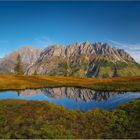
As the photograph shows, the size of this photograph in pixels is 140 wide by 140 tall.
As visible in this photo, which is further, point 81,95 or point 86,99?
point 81,95

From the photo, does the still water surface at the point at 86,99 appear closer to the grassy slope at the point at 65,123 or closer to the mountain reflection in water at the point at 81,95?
the mountain reflection in water at the point at 81,95

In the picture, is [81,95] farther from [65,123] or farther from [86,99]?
[65,123]

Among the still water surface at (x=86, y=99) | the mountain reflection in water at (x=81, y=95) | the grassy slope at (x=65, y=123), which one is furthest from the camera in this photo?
the mountain reflection in water at (x=81, y=95)

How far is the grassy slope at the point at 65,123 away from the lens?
15578mm

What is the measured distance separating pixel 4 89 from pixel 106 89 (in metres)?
27.3

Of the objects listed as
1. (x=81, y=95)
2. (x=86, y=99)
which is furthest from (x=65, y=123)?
(x=81, y=95)

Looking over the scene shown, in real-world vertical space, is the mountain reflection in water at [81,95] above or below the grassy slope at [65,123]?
above

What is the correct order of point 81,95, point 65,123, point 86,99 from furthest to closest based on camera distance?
point 81,95, point 86,99, point 65,123

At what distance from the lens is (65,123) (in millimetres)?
17828

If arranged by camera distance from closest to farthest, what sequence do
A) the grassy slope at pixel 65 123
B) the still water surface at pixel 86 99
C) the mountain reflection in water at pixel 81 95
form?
the grassy slope at pixel 65 123 → the still water surface at pixel 86 99 → the mountain reflection in water at pixel 81 95

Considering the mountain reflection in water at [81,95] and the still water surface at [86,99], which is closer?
the still water surface at [86,99]

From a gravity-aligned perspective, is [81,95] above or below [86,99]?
above

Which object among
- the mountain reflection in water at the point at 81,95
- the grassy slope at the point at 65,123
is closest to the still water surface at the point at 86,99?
the mountain reflection in water at the point at 81,95

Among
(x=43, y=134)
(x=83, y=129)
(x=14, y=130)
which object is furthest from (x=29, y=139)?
(x=83, y=129)
